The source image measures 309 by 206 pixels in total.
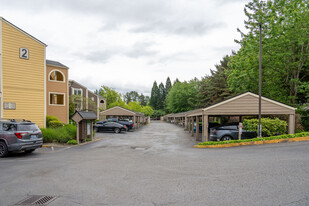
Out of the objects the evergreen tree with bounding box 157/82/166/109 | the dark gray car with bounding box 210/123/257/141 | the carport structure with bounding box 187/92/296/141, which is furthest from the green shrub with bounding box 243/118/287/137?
the evergreen tree with bounding box 157/82/166/109

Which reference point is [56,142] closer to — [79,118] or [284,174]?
[79,118]

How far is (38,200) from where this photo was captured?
189 inches

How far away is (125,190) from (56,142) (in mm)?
11733

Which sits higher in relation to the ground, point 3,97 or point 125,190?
point 3,97

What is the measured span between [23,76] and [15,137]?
10.2 metres

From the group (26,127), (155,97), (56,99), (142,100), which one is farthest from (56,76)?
(142,100)

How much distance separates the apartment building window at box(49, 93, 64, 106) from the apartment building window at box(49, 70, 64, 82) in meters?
1.53

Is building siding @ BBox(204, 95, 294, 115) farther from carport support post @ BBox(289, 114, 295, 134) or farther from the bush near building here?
the bush near building

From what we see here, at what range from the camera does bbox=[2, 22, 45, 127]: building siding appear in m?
17.8

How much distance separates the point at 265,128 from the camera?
1533 cm

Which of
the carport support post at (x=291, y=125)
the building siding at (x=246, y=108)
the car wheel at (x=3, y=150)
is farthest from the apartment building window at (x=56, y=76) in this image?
the carport support post at (x=291, y=125)

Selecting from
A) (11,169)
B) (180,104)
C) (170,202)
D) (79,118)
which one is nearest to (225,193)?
(170,202)

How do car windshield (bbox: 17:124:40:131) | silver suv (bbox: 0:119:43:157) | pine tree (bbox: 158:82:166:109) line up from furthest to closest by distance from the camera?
pine tree (bbox: 158:82:166:109) → car windshield (bbox: 17:124:40:131) → silver suv (bbox: 0:119:43:157)

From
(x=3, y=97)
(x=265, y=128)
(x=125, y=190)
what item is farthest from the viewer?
(x=3, y=97)
